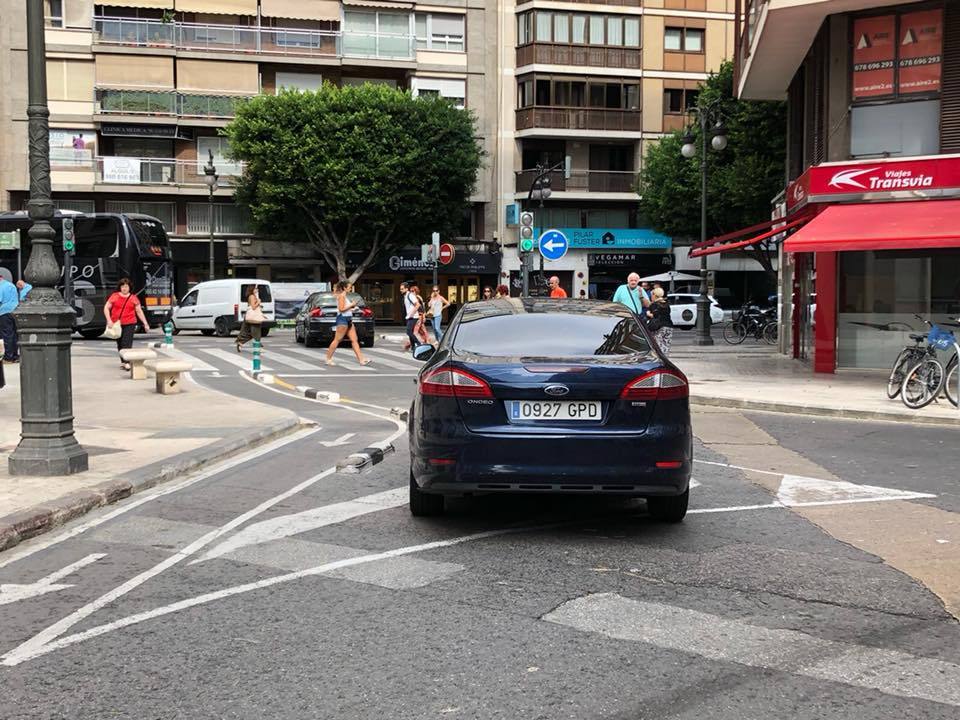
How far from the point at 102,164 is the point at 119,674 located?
44.8 m

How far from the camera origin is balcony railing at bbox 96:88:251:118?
4522cm

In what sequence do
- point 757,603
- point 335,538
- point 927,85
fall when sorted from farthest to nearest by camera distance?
point 927,85 → point 335,538 → point 757,603

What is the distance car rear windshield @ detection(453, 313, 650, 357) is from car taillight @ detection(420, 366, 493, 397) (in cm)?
33

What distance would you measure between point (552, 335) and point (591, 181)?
44423mm

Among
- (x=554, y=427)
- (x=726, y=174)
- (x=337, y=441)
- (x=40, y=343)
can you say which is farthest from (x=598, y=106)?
(x=554, y=427)

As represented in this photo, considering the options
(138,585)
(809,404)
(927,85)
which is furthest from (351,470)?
(927,85)

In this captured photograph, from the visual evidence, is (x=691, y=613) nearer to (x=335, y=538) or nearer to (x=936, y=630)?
(x=936, y=630)

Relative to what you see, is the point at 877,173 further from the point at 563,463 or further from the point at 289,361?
the point at 563,463

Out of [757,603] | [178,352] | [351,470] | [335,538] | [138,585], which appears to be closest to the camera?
[757,603]

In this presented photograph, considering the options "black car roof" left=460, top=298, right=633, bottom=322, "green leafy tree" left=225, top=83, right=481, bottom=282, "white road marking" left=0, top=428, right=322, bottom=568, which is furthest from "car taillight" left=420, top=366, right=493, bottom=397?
"green leafy tree" left=225, top=83, right=481, bottom=282

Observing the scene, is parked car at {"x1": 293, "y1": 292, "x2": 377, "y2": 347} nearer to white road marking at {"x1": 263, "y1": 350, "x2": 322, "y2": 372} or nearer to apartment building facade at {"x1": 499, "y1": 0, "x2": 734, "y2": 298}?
white road marking at {"x1": 263, "y1": 350, "x2": 322, "y2": 372}

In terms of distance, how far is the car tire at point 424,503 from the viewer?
6.89m

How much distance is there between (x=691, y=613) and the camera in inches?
190

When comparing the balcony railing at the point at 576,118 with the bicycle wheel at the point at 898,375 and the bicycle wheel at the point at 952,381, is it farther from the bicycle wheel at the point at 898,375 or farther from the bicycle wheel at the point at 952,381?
the bicycle wheel at the point at 952,381
